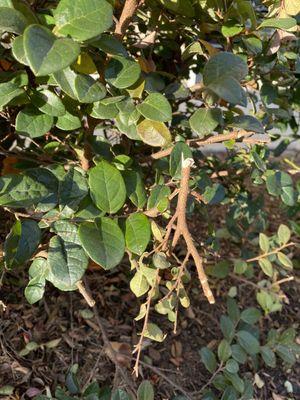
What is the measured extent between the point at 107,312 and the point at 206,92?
0.77 meters

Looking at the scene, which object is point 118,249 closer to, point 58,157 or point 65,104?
point 65,104

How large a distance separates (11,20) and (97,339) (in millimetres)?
908

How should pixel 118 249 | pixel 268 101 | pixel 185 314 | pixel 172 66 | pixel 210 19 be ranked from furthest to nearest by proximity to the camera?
pixel 185 314
pixel 172 66
pixel 268 101
pixel 210 19
pixel 118 249

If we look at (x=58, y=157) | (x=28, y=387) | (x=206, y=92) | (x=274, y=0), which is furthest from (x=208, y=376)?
(x=274, y=0)

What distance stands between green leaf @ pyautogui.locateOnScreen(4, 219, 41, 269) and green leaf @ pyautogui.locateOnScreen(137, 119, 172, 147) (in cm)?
23

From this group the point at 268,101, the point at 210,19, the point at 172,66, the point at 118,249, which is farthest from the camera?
the point at 172,66

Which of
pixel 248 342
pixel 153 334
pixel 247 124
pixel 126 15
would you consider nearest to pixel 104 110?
pixel 126 15

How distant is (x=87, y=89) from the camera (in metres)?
0.68

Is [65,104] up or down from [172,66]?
up

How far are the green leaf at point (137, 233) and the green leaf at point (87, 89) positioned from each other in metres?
0.21

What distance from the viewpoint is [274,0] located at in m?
0.87

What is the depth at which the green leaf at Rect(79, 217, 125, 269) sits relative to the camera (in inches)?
26.5

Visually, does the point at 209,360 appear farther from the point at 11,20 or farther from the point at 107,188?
the point at 11,20

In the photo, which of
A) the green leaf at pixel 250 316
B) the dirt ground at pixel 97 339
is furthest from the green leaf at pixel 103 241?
the green leaf at pixel 250 316
